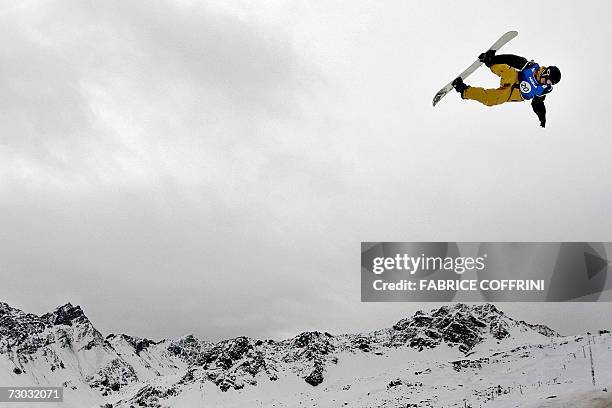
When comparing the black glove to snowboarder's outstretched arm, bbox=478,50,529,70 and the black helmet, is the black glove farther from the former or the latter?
the black helmet

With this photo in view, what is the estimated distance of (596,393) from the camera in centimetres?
1109

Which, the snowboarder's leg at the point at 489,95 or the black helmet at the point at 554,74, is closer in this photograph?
the black helmet at the point at 554,74

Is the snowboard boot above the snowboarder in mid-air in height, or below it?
above

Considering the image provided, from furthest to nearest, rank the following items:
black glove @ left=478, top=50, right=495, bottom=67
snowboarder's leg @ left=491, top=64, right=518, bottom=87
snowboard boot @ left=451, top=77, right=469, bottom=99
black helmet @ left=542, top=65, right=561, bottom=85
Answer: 1. snowboard boot @ left=451, top=77, right=469, bottom=99
2. black glove @ left=478, top=50, right=495, bottom=67
3. snowboarder's leg @ left=491, top=64, right=518, bottom=87
4. black helmet @ left=542, top=65, right=561, bottom=85

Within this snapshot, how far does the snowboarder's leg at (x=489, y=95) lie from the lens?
12.4m

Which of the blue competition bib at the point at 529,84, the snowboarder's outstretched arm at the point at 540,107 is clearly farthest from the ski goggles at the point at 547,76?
the snowboarder's outstretched arm at the point at 540,107

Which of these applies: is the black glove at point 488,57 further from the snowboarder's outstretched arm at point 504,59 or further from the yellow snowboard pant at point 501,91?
the yellow snowboard pant at point 501,91

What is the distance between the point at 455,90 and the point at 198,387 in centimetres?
11927

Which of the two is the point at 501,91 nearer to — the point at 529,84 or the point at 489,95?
the point at 489,95

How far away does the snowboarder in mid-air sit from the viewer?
11508mm

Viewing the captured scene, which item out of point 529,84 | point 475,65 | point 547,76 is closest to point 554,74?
point 547,76

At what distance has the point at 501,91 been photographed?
12391mm

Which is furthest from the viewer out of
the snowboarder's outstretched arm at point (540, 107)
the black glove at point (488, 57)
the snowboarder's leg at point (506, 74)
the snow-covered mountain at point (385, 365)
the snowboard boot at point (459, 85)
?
the snow-covered mountain at point (385, 365)

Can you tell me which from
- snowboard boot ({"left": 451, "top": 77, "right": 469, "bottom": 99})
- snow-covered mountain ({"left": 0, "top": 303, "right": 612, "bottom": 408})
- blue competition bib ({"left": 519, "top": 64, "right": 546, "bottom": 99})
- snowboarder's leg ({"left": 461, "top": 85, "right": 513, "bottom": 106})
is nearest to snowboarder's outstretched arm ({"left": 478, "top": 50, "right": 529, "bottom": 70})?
blue competition bib ({"left": 519, "top": 64, "right": 546, "bottom": 99})
